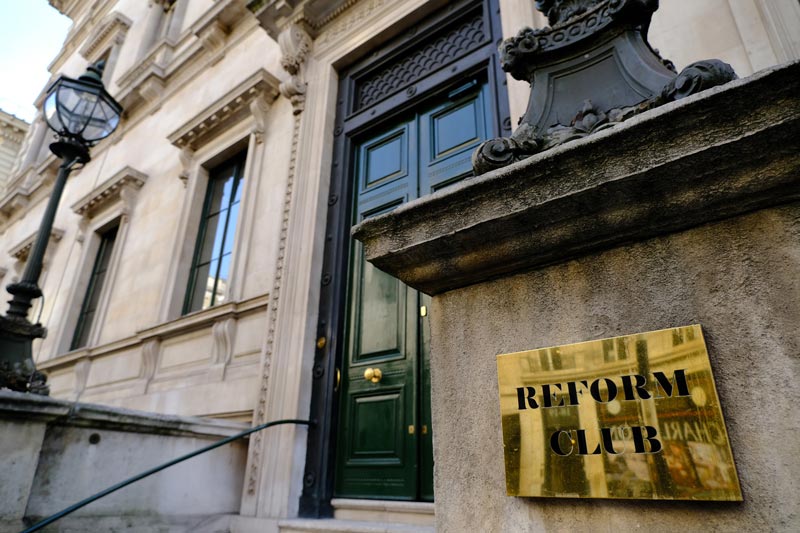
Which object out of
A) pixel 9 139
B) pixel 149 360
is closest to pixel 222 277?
pixel 149 360

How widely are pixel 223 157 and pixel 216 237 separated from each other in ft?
4.46

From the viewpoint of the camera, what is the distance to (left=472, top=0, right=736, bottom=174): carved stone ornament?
1.68 meters

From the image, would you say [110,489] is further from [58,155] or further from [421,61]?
[421,61]

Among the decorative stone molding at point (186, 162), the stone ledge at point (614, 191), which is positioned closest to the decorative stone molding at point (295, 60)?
the decorative stone molding at point (186, 162)

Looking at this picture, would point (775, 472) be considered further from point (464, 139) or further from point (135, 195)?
point (135, 195)

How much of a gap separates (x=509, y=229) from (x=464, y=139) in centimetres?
341

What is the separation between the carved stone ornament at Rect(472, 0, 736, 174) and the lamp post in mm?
3888

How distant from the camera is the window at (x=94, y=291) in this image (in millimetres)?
9188

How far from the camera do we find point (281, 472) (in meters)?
4.20

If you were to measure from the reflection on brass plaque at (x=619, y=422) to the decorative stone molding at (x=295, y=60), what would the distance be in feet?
18.3

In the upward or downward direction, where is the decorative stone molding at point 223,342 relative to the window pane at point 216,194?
downward

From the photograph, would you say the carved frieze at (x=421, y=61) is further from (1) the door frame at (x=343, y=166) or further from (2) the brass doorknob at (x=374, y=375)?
(2) the brass doorknob at (x=374, y=375)

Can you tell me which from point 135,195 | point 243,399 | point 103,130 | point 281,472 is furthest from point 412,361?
point 135,195

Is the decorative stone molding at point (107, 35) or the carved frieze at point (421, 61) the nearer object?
the carved frieze at point (421, 61)
